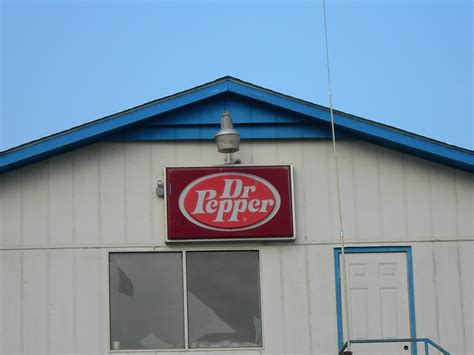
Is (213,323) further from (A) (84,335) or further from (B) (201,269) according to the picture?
(A) (84,335)

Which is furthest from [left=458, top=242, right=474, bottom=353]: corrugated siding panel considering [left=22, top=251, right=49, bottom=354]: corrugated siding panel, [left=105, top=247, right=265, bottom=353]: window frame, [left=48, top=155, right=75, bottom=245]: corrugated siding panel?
[left=22, top=251, right=49, bottom=354]: corrugated siding panel

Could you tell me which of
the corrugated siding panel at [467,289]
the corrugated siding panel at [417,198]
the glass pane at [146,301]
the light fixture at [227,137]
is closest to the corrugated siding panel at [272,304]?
the glass pane at [146,301]

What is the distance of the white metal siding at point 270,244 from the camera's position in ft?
40.3

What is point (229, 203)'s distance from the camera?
494 inches

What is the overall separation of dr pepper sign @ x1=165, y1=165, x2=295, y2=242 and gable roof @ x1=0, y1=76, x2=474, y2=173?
1.74ft

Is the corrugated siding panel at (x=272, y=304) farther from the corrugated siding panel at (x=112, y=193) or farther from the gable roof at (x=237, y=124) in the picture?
the corrugated siding panel at (x=112, y=193)

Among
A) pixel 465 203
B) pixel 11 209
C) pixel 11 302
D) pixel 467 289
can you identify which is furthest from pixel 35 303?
pixel 465 203

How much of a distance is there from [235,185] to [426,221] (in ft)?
8.53

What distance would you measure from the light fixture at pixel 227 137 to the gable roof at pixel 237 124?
0.41 m

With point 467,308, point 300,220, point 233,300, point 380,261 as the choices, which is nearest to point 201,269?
point 233,300

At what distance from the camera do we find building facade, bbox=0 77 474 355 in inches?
485

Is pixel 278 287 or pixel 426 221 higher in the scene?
pixel 426 221

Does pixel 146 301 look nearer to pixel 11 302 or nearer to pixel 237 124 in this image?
pixel 11 302

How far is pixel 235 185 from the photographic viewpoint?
41.4 feet
